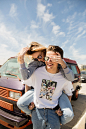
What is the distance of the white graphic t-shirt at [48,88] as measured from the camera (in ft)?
4.36

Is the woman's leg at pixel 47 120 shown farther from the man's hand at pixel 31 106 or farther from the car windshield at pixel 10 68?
the car windshield at pixel 10 68

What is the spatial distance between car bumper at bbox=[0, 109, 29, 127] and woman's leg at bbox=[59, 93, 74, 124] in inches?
36.7

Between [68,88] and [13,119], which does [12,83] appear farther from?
[68,88]

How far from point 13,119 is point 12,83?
760 millimetres

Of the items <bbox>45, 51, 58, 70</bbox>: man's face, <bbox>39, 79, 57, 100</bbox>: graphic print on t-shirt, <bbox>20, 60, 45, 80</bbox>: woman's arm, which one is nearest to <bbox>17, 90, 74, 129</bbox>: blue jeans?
<bbox>39, 79, 57, 100</bbox>: graphic print on t-shirt

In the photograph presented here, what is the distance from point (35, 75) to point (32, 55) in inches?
14.0

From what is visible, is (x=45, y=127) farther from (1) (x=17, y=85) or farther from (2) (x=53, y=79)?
(1) (x=17, y=85)

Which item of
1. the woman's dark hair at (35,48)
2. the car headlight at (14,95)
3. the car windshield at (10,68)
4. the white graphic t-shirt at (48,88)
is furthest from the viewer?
the car windshield at (10,68)

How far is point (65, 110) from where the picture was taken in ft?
4.06

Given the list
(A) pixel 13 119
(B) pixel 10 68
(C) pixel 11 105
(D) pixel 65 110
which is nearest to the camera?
(D) pixel 65 110

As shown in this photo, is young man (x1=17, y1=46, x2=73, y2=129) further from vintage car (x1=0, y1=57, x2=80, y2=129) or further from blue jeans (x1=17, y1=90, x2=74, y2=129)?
vintage car (x1=0, y1=57, x2=80, y2=129)

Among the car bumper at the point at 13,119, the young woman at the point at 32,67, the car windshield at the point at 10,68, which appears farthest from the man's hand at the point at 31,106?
the car windshield at the point at 10,68

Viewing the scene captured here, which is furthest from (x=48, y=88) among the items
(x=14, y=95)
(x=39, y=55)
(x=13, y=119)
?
(x=13, y=119)

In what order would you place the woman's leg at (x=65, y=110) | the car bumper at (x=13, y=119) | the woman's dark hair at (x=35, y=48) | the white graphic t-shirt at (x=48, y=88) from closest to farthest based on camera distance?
1. the woman's leg at (x=65, y=110)
2. the white graphic t-shirt at (x=48, y=88)
3. the woman's dark hair at (x=35, y=48)
4. the car bumper at (x=13, y=119)
